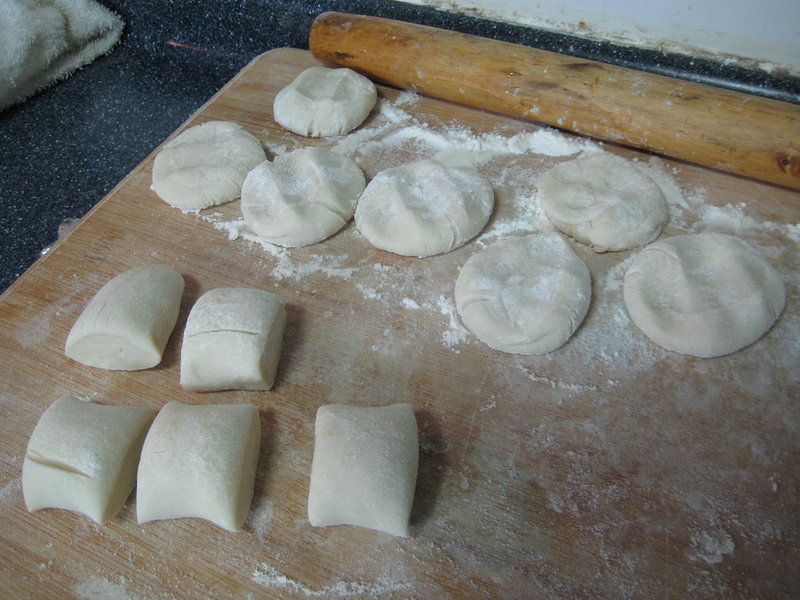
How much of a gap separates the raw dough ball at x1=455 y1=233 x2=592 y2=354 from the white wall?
0.82 m

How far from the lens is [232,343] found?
1.31m

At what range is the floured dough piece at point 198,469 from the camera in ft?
3.77

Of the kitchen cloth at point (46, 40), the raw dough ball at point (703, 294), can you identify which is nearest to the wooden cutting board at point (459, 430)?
the raw dough ball at point (703, 294)

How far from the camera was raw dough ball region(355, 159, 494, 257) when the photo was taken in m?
1.50

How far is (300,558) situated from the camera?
1157 millimetres

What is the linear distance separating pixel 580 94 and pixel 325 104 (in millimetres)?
767

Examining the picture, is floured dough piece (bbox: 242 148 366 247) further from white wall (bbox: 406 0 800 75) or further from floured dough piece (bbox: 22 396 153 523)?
white wall (bbox: 406 0 800 75)

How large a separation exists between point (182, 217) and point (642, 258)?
1299mm

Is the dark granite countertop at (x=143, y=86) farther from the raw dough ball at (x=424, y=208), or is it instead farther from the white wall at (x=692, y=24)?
the raw dough ball at (x=424, y=208)

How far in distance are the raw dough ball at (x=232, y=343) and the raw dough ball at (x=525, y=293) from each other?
47cm

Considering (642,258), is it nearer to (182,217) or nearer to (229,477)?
(229,477)

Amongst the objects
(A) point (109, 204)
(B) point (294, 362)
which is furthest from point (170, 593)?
(A) point (109, 204)

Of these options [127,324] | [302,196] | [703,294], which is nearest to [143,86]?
[302,196]

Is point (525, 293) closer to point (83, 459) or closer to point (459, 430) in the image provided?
point (459, 430)
